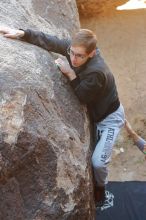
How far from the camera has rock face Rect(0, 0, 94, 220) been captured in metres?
2.71

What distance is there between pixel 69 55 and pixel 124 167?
2414mm

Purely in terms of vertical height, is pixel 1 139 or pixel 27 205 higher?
pixel 1 139

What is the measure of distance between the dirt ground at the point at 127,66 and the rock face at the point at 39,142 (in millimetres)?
2188

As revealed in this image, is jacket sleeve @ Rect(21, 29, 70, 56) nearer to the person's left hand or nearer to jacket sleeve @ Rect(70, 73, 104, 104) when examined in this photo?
the person's left hand

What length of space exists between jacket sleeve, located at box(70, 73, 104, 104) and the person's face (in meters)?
0.11

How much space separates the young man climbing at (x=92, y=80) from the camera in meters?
3.13

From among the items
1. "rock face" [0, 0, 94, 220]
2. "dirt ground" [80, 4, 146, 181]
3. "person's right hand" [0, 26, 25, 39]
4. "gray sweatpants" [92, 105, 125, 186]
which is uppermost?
"person's right hand" [0, 26, 25, 39]

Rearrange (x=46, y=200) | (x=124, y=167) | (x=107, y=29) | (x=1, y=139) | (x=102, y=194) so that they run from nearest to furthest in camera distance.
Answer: (x=1, y=139) → (x=46, y=200) → (x=102, y=194) → (x=124, y=167) → (x=107, y=29)

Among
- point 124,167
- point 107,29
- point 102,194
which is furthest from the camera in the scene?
point 107,29

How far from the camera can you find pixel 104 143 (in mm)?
3443

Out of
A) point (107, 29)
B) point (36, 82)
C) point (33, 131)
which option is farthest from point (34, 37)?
point (107, 29)

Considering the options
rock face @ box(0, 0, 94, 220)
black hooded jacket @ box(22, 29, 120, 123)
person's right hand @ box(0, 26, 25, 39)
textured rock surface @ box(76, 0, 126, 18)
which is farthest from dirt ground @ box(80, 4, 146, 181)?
person's right hand @ box(0, 26, 25, 39)

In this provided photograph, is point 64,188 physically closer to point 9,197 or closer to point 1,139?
point 9,197

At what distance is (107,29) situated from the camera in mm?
7039
